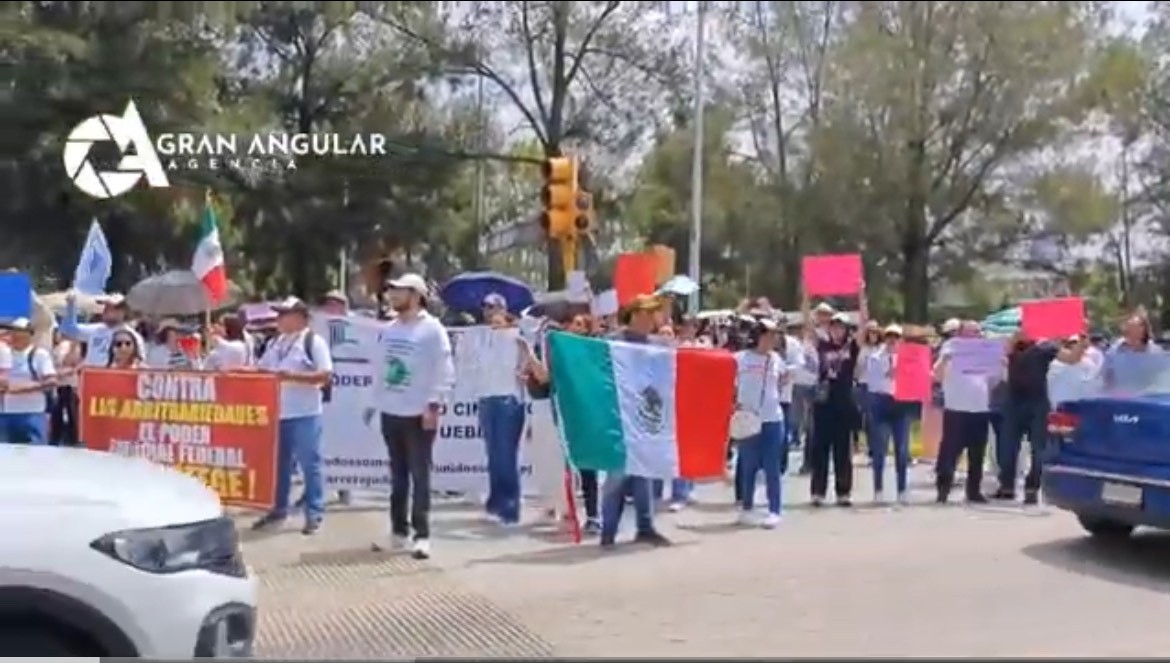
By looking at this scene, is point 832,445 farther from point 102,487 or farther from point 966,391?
point 102,487

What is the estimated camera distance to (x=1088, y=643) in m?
7.89

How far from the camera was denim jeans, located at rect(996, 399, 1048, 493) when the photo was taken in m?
14.0

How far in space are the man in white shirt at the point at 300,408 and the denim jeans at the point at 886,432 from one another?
5281 millimetres

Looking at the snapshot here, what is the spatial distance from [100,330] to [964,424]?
7.94m

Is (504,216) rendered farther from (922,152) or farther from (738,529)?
(738,529)

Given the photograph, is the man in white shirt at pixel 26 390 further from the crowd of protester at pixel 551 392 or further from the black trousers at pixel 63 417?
the black trousers at pixel 63 417

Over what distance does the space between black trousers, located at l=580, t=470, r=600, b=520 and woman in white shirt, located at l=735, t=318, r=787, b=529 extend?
1.26 m

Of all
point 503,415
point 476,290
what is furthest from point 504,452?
point 476,290

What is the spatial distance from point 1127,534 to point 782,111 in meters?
33.2

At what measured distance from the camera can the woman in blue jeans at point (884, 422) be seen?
14.1 m

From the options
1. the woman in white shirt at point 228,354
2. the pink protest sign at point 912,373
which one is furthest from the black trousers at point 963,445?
the woman in white shirt at point 228,354

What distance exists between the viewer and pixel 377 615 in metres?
8.69

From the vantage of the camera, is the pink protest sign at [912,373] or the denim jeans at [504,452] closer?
the denim jeans at [504,452]

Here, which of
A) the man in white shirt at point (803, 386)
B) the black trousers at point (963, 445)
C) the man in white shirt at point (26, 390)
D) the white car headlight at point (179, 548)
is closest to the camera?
the white car headlight at point (179, 548)
